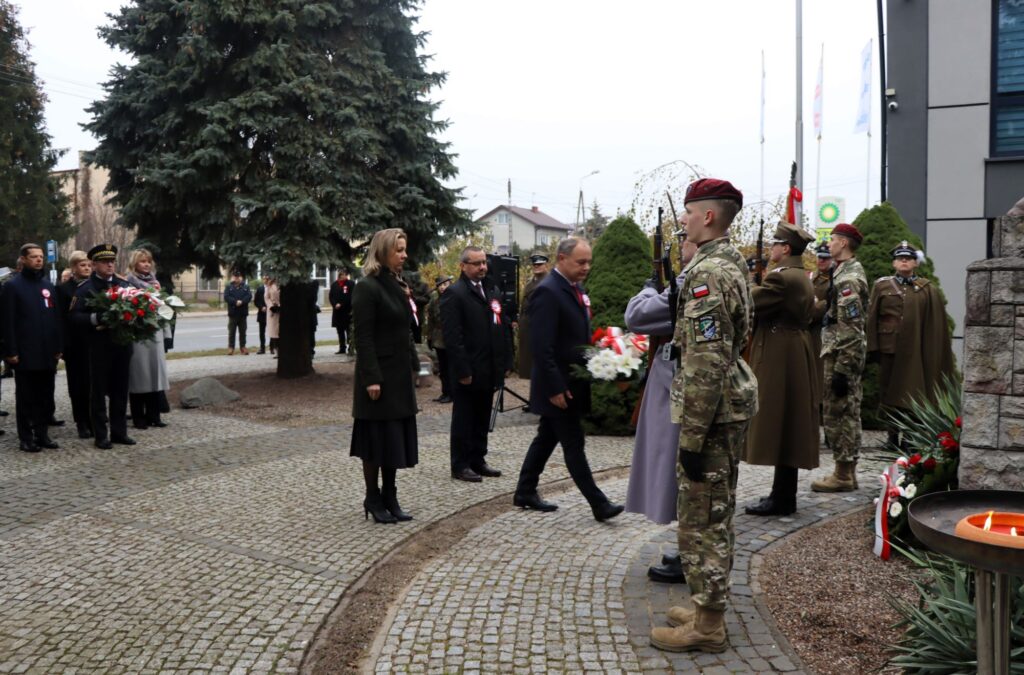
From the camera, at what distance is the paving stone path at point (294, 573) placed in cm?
409

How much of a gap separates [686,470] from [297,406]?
9.55 metres

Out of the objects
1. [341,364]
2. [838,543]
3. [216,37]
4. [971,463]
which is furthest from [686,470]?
[341,364]

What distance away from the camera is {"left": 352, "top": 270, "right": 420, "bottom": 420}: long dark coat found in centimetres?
611

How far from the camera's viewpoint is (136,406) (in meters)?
10.5

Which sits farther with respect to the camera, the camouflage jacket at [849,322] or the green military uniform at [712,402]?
the camouflage jacket at [849,322]

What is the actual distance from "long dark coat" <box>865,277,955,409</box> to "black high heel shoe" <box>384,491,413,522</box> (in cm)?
509

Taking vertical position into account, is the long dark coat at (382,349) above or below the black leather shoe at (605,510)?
above

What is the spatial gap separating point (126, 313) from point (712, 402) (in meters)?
7.27

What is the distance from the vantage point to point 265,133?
12938 mm

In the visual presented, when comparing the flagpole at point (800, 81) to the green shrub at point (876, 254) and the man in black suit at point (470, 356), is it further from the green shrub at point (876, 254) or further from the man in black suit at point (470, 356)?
the man in black suit at point (470, 356)

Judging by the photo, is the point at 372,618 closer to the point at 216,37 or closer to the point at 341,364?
the point at 216,37

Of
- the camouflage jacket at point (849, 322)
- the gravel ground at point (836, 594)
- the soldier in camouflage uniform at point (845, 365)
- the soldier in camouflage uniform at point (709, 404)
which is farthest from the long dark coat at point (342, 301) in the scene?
the soldier in camouflage uniform at point (709, 404)

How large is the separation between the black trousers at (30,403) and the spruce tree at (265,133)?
383 centimetres

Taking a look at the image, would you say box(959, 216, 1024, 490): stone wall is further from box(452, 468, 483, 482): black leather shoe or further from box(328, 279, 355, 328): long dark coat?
box(328, 279, 355, 328): long dark coat
